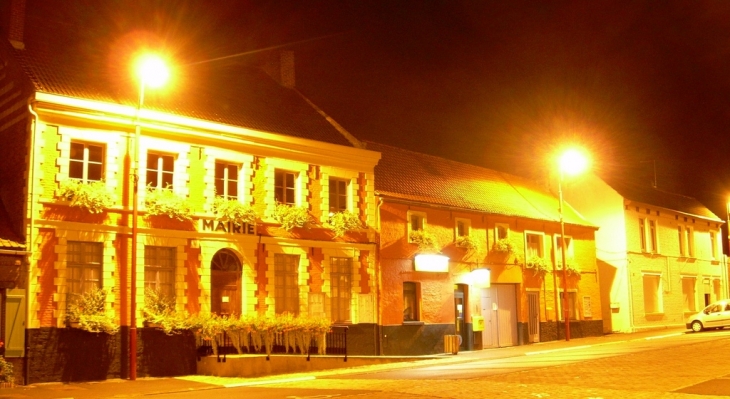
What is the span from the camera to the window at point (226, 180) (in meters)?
25.1

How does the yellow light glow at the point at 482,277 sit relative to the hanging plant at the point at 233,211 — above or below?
below

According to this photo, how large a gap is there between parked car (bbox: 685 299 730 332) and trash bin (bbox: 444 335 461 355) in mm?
15745

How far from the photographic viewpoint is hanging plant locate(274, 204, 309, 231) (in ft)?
85.2

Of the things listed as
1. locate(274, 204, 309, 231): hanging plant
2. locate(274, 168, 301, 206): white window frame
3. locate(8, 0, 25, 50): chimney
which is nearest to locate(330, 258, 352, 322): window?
locate(274, 204, 309, 231): hanging plant

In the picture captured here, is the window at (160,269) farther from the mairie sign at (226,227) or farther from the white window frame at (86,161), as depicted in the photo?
the white window frame at (86,161)

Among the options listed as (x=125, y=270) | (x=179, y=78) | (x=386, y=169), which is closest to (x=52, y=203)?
(x=125, y=270)

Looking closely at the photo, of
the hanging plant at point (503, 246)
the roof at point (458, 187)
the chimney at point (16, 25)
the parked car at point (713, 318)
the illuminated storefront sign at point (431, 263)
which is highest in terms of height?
the chimney at point (16, 25)

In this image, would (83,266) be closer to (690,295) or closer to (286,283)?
(286,283)

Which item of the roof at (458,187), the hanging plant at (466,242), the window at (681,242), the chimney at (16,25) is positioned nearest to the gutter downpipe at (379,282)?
the roof at (458,187)

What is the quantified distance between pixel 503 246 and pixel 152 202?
1661cm

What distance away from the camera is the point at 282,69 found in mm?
32750

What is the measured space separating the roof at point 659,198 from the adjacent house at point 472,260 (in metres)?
4.51

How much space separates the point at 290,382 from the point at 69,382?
6004 mm

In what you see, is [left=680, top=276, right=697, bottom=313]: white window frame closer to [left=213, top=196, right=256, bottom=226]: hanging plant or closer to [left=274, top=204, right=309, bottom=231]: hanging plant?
[left=274, top=204, right=309, bottom=231]: hanging plant
